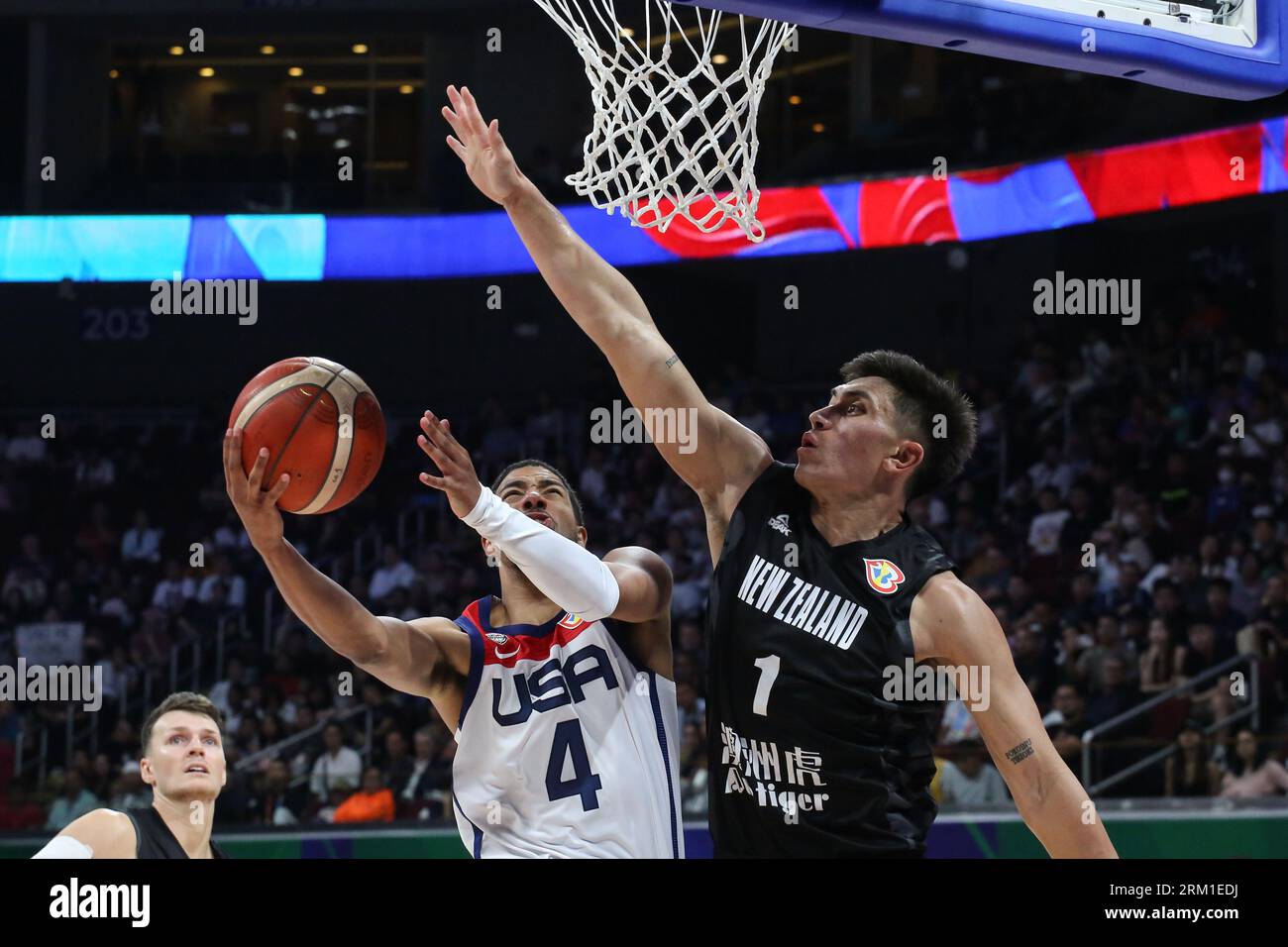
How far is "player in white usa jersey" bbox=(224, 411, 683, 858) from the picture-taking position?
10.9 ft

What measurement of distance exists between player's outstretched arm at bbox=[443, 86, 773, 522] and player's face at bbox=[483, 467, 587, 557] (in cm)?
51

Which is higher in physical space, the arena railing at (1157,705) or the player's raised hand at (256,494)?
the player's raised hand at (256,494)

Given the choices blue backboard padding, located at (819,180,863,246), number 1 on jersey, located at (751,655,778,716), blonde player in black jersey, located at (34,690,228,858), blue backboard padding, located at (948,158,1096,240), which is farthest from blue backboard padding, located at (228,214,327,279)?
number 1 on jersey, located at (751,655,778,716)

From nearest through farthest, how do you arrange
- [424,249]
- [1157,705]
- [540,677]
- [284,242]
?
1. [540,677]
2. [1157,705]
3. [284,242]
4. [424,249]

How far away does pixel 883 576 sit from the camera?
3.08 meters

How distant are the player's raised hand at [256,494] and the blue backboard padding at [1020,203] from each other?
907cm

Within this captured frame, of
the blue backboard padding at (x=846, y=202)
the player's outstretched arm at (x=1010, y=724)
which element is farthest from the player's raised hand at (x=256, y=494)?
the blue backboard padding at (x=846, y=202)

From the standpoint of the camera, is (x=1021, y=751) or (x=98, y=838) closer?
(x=1021, y=751)

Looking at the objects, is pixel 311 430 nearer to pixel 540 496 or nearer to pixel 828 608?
pixel 540 496

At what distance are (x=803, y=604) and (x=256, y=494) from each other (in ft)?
3.78

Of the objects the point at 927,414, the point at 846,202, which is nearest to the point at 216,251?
the point at 846,202

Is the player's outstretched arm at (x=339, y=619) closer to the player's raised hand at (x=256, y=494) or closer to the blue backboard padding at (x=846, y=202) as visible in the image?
the player's raised hand at (x=256, y=494)

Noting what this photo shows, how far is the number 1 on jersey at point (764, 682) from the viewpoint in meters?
3.02
